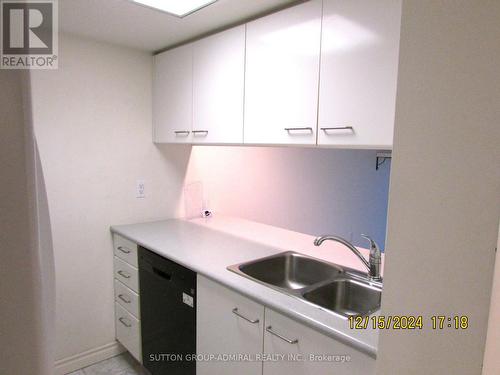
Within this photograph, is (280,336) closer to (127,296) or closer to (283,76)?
(283,76)

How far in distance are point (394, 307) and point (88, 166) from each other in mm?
2111

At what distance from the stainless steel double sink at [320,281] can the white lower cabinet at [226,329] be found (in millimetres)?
126

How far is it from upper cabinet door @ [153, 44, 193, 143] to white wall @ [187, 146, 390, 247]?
0.43 meters

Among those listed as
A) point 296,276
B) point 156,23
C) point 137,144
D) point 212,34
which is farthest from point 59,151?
point 296,276

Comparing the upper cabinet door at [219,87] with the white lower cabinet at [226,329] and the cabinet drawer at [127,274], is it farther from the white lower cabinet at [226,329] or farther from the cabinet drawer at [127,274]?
the cabinet drawer at [127,274]

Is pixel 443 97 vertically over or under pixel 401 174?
over

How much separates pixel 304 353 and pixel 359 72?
107 cm

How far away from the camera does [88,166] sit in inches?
89.0

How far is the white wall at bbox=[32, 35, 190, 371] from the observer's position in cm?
212

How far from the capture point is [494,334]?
565 millimetres

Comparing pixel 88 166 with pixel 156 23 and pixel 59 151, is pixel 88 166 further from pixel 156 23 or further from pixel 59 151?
pixel 156 23

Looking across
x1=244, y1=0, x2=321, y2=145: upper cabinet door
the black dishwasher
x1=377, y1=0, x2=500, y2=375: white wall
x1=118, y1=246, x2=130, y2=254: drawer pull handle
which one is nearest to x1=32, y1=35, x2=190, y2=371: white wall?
x1=118, y1=246, x2=130, y2=254: drawer pull handle

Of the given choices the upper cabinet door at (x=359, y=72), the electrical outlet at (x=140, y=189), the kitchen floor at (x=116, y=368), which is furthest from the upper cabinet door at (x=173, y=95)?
the kitchen floor at (x=116, y=368)

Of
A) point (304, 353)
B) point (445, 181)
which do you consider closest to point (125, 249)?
point (304, 353)
